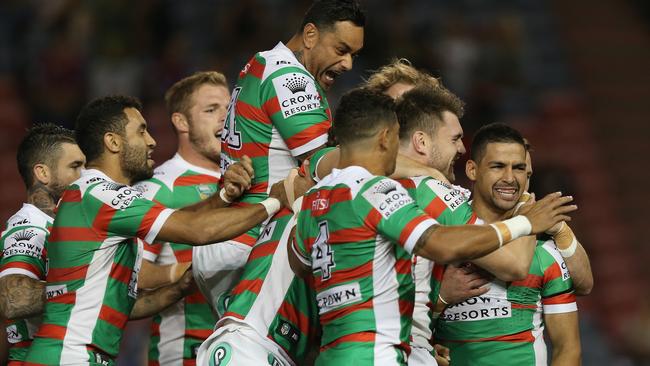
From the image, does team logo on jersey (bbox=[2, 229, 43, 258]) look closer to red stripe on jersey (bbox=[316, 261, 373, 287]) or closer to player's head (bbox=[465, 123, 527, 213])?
red stripe on jersey (bbox=[316, 261, 373, 287])

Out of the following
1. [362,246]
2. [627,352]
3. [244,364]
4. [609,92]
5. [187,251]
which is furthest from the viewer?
[609,92]

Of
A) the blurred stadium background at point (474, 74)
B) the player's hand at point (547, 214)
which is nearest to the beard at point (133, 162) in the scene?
the player's hand at point (547, 214)

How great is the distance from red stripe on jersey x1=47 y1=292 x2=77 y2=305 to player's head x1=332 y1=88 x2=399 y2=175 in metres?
1.87

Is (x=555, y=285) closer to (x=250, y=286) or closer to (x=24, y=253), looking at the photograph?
(x=250, y=286)

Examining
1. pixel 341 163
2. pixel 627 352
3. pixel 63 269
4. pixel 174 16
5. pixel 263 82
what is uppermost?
pixel 174 16

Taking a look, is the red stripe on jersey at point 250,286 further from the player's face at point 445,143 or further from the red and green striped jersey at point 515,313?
the player's face at point 445,143

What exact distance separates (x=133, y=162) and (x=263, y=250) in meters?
1.09

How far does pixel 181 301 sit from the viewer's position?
26.0ft

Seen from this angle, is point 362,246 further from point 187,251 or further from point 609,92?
point 609,92

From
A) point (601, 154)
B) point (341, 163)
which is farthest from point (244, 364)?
point (601, 154)

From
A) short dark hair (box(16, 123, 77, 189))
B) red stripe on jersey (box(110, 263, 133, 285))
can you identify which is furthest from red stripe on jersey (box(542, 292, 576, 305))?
short dark hair (box(16, 123, 77, 189))

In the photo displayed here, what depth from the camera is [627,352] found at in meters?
14.2

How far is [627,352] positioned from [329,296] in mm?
9357

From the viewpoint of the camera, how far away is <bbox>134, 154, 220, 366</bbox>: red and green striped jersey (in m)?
7.84
